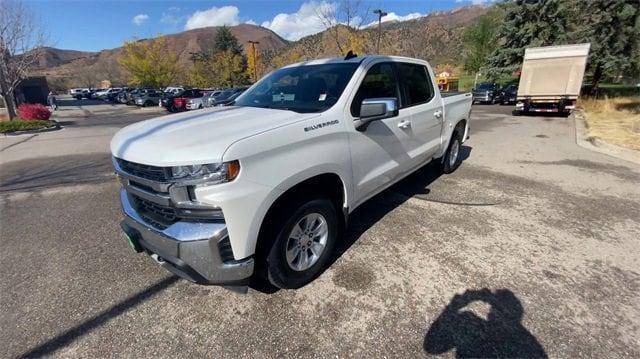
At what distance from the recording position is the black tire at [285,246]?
246cm

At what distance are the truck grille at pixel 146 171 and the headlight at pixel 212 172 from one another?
132 mm

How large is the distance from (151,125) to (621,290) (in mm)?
4292

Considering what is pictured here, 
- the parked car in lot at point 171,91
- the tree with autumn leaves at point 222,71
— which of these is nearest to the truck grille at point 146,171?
the parked car in lot at point 171,91

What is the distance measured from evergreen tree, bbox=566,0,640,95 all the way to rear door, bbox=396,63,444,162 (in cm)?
Answer: 2246

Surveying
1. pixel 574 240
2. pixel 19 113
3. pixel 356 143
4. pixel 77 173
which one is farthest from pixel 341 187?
pixel 19 113

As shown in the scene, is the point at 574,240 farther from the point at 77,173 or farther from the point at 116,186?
the point at 77,173

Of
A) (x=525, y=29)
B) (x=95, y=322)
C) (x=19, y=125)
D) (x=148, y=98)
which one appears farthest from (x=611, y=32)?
(x=148, y=98)

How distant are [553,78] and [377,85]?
1591 cm

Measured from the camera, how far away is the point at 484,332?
7.71 feet

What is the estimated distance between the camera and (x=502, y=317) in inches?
97.8

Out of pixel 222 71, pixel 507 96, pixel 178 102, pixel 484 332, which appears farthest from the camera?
pixel 222 71

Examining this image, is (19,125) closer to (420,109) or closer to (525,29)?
(420,109)

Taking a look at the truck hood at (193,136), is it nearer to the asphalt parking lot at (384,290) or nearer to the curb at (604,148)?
the asphalt parking lot at (384,290)

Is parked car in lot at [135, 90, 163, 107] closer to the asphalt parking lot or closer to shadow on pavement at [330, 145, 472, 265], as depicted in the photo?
the asphalt parking lot
